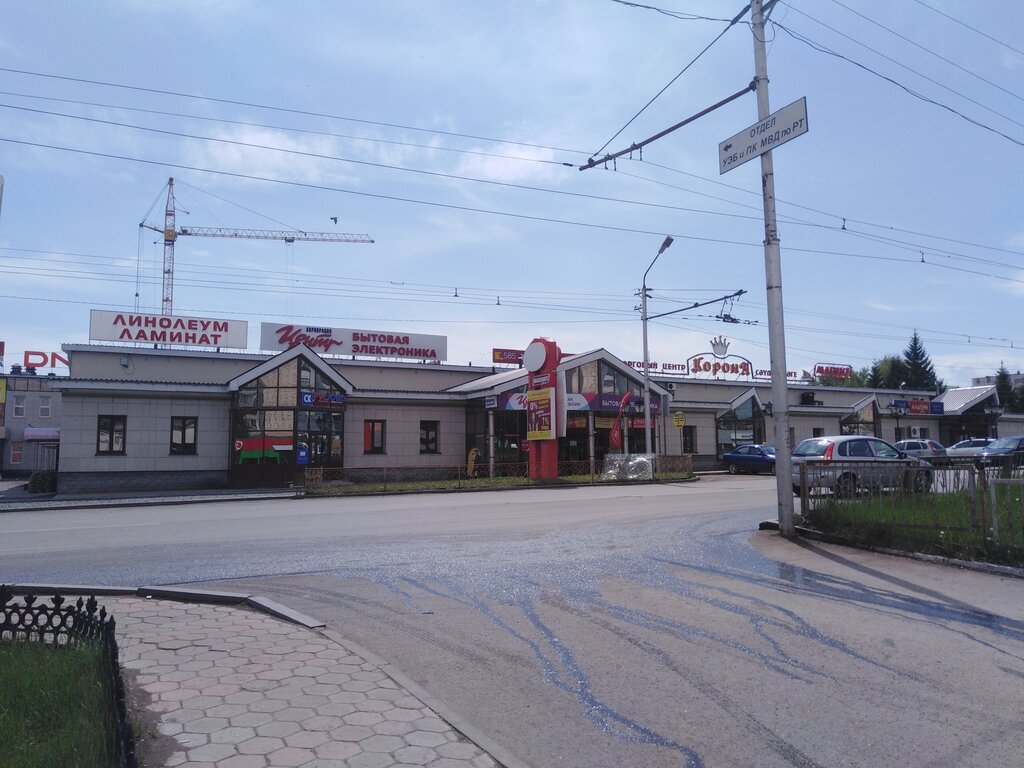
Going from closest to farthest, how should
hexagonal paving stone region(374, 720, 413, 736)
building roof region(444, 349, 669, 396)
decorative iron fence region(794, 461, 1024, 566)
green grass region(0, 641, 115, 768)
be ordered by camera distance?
green grass region(0, 641, 115, 768) < hexagonal paving stone region(374, 720, 413, 736) < decorative iron fence region(794, 461, 1024, 566) < building roof region(444, 349, 669, 396)

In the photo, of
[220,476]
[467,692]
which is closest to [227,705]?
[467,692]

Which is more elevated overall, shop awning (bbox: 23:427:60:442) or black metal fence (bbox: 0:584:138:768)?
shop awning (bbox: 23:427:60:442)

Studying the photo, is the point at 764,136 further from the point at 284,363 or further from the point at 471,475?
the point at 471,475

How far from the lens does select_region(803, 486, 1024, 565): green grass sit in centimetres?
904

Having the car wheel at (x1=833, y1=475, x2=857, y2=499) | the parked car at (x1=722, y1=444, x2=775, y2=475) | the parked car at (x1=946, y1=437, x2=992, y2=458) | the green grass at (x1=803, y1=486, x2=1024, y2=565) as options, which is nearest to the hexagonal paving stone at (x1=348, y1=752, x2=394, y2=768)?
the green grass at (x1=803, y1=486, x2=1024, y2=565)

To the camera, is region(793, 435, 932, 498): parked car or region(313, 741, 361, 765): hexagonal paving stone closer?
region(313, 741, 361, 765): hexagonal paving stone

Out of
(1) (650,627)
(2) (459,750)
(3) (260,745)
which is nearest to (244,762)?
(3) (260,745)

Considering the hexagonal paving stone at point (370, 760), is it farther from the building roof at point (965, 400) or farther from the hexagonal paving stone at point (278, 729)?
the building roof at point (965, 400)

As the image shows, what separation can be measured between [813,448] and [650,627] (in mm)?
14131

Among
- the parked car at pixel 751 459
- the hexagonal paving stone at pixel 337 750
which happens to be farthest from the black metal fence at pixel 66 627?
the parked car at pixel 751 459

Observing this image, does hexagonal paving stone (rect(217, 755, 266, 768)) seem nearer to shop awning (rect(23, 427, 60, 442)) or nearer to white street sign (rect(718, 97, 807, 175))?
white street sign (rect(718, 97, 807, 175))

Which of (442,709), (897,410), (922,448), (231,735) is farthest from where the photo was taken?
(897,410)

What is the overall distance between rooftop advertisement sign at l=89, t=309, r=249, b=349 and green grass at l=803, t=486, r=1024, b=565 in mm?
30158

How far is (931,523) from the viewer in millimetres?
10172
